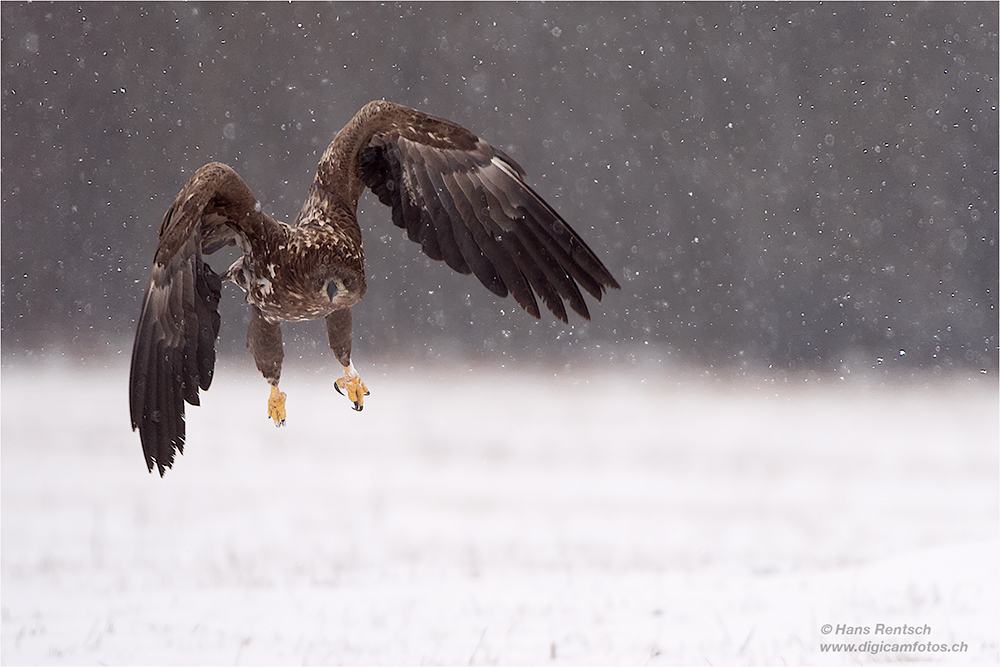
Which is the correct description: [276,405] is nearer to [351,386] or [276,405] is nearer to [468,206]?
[351,386]

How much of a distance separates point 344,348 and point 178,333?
279mm

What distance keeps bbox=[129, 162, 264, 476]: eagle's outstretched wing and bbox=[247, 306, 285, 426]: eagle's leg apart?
2.7 inches

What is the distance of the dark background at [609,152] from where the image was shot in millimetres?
2598

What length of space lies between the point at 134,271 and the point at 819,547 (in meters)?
2.16

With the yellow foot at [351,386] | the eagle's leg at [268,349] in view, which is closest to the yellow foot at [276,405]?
the eagle's leg at [268,349]

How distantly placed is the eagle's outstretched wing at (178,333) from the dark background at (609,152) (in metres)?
1.08

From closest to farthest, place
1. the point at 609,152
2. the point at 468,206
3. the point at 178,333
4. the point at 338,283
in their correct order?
the point at 338,283, the point at 178,333, the point at 468,206, the point at 609,152

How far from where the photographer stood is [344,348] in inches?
59.5

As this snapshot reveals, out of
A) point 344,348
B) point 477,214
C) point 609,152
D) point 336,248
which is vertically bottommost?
point 344,348

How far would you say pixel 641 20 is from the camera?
286 cm

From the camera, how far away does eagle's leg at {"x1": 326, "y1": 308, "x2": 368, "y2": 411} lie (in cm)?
149

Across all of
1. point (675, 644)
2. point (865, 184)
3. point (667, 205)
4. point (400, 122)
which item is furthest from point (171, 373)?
point (865, 184)

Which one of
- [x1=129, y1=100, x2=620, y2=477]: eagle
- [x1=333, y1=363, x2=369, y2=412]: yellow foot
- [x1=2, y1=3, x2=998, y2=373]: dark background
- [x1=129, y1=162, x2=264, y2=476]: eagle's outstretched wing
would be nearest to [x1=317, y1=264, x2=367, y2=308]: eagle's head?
[x1=129, y1=100, x2=620, y2=477]: eagle

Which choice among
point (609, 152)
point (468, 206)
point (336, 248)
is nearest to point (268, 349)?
point (336, 248)
